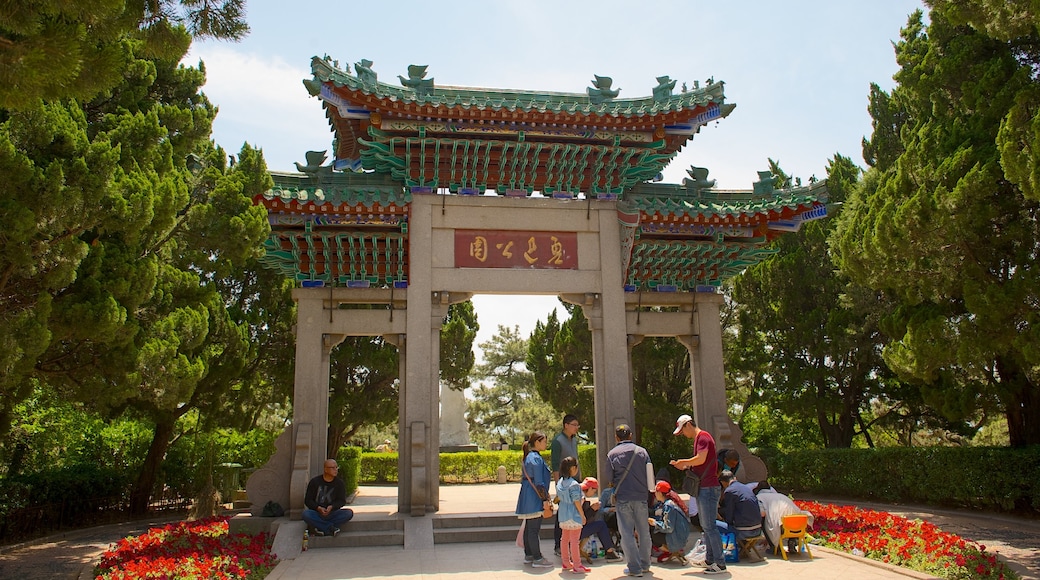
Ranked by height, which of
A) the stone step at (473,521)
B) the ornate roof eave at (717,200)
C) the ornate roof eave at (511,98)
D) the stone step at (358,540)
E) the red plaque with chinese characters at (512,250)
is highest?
the ornate roof eave at (511,98)

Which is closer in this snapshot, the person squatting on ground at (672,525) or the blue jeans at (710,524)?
the blue jeans at (710,524)

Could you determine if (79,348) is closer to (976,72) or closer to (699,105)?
(699,105)

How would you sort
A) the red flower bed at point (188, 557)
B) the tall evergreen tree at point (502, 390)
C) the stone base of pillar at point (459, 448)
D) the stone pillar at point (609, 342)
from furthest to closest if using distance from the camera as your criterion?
the tall evergreen tree at point (502, 390), the stone base of pillar at point (459, 448), the stone pillar at point (609, 342), the red flower bed at point (188, 557)

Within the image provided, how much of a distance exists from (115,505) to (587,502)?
10.3m

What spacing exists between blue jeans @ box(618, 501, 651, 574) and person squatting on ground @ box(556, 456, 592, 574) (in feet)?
1.24

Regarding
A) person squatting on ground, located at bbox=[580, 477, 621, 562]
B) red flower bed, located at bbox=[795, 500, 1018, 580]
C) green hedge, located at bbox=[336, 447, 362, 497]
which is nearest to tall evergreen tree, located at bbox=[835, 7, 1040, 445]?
red flower bed, located at bbox=[795, 500, 1018, 580]

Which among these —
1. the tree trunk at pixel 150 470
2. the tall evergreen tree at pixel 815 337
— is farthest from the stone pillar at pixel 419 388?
the tall evergreen tree at pixel 815 337

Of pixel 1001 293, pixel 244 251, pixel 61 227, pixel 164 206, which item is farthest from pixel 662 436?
pixel 61 227

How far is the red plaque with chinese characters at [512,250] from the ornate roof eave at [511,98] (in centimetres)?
161

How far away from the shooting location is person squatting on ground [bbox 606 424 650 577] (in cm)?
619

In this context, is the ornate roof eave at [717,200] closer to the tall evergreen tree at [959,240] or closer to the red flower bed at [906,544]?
the tall evergreen tree at [959,240]

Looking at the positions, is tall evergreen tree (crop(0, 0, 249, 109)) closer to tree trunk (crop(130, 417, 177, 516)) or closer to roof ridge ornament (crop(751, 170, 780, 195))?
roof ridge ornament (crop(751, 170, 780, 195))

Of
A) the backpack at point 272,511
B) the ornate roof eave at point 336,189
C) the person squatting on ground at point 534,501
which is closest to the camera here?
the person squatting on ground at point 534,501

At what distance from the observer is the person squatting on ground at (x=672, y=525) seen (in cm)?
684
